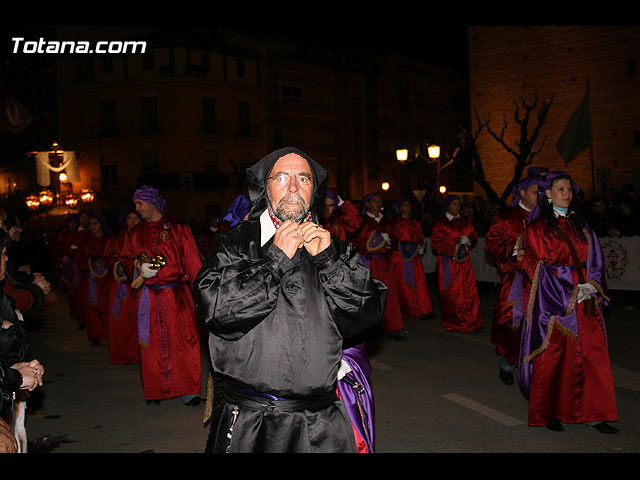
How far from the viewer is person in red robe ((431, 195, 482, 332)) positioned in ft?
32.3

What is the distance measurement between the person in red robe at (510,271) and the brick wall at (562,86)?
20932 mm

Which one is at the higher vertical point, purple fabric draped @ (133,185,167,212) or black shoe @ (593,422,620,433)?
purple fabric draped @ (133,185,167,212)

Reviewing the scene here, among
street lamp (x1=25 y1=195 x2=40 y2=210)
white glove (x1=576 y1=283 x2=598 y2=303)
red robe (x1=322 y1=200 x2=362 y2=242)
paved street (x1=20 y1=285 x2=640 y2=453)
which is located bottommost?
paved street (x1=20 y1=285 x2=640 y2=453)

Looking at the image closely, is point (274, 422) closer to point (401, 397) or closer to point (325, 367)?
point (325, 367)

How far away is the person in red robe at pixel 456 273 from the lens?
9844 millimetres

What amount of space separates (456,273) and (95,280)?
20.2ft

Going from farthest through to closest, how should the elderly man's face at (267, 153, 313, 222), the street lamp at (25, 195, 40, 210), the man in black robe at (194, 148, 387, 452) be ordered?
the street lamp at (25, 195, 40, 210)
the elderly man's face at (267, 153, 313, 222)
the man in black robe at (194, 148, 387, 452)

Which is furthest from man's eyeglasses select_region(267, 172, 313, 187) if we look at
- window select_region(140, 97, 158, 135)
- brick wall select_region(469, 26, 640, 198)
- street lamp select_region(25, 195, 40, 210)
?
window select_region(140, 97, 158, 135)

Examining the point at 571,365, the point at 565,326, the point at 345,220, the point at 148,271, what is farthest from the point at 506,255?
the point at 148,271

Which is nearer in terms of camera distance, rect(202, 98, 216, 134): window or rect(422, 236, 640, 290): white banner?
rect(422, 236, 640, 290): white banner

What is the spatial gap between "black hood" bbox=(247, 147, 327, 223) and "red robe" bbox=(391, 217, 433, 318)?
8.00m

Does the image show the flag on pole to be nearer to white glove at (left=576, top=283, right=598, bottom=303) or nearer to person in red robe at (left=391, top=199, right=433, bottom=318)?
person in red robe at (left=391, top=199, right=433, bottom=318)

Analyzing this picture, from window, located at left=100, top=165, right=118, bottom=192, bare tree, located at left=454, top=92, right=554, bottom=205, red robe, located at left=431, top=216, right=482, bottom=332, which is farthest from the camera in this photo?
window, located at left=100, top=165, right=118, bottom=192

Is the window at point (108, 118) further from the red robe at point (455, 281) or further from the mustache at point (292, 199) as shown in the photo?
the mustache at point (292, 199)
